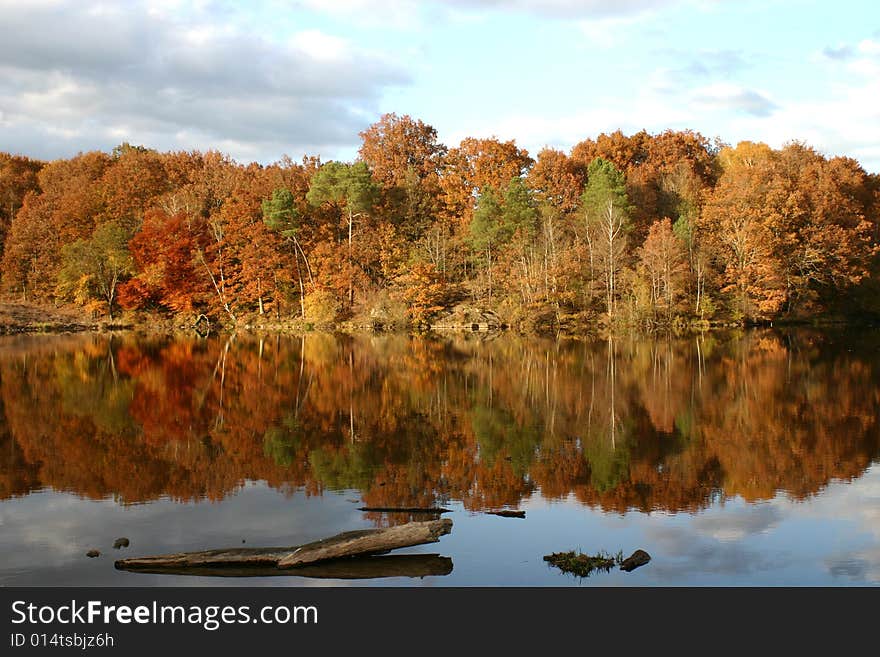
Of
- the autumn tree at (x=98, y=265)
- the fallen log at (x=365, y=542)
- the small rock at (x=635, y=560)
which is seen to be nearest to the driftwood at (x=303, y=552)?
the fallen log at (x=365, y=542)

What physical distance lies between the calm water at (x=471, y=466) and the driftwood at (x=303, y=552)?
0.26 m

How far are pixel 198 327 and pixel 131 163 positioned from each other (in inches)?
819

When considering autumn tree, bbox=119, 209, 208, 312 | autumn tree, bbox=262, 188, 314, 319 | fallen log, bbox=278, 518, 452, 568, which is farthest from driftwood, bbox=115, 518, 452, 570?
autumn tree, bbox=119, 209, 208, 312

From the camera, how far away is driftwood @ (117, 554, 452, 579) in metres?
9.05

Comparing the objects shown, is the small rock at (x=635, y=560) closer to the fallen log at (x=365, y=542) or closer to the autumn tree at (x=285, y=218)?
the fallen log at (x=365, y=542)

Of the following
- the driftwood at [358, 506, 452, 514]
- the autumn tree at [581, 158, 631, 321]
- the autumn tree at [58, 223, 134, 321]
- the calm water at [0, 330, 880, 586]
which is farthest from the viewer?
the autumn tree at [58, 223, 134, 321]

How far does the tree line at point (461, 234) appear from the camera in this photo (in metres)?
54.7

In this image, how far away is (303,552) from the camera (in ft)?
30.2

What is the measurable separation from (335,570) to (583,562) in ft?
9.59

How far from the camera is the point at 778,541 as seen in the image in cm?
1023

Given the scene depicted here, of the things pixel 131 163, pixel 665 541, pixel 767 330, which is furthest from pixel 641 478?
pixel 131 163

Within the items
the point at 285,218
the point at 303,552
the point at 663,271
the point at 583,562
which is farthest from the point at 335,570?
the point at 285,218

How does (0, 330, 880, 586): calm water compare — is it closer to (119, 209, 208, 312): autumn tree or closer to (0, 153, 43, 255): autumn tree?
(119, 209, 208, 312): autumn tree

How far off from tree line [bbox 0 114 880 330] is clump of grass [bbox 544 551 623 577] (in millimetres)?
43772
